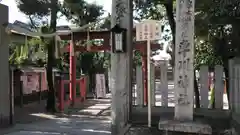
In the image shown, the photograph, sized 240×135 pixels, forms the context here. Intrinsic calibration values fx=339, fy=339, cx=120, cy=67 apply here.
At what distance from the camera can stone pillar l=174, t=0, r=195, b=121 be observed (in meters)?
7.43

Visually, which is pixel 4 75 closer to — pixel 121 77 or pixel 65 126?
pixel 65 126

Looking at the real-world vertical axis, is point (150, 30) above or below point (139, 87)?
above

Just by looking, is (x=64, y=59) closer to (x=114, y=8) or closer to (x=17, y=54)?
(x=17, y=54)

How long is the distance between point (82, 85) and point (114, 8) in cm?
1398

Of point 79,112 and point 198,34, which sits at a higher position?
point 198,34

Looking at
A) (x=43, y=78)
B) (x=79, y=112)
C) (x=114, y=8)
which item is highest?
(x=114, y=8)

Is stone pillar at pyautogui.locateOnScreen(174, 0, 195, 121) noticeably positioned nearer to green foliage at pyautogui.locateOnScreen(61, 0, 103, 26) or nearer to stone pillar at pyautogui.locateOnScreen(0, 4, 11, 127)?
stone pillar at pyautogui.locateOnScreen(0, 4, 11, 127)

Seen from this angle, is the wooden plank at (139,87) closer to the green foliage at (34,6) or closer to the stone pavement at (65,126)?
the stone pavement at (65,126)

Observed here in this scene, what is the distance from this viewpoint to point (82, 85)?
74.4 feet

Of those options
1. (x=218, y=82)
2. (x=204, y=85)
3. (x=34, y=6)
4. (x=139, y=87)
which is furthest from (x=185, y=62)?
(x=34, y=6)

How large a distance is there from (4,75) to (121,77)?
18.8 feet

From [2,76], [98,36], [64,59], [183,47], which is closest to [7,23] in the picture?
[2,76]

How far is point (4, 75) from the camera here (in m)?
12.8

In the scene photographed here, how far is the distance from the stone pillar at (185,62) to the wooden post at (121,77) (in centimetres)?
189
